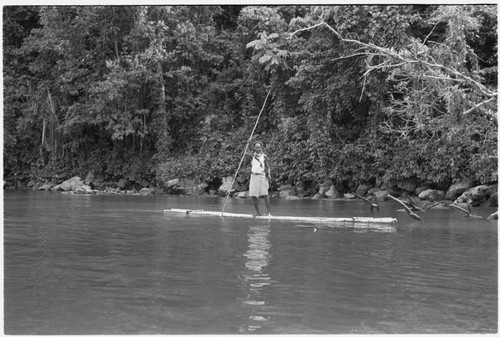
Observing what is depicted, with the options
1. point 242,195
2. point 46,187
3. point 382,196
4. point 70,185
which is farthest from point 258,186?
point 46,187

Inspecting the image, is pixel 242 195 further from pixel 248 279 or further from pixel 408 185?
pixel 248 279

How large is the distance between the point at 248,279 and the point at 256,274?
0.89 ft

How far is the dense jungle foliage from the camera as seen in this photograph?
19.7m

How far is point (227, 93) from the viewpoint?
2833 cm

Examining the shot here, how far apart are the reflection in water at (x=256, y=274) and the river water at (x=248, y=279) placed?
14mm

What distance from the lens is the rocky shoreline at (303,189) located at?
18.0m

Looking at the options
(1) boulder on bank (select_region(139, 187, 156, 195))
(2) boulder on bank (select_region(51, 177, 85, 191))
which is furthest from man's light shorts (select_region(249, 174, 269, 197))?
(2) boulder on bank (select_region(51, 177, 85, 191))

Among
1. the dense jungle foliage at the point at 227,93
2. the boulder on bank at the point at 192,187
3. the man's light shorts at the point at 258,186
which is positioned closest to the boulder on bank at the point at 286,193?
the dense jungle foliage at the point at 227,93

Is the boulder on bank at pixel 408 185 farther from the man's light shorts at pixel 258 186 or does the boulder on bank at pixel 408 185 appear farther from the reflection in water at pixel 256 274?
the reflection in water at pixel 256 274

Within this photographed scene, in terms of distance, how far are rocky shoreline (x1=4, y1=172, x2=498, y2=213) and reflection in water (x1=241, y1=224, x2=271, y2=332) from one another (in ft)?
20.9

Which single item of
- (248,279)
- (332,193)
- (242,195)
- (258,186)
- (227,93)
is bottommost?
(248,279)

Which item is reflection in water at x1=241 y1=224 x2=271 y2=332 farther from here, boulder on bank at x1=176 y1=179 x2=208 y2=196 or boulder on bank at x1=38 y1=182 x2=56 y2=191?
boulder on bank at x1=38 y1=182 x2=56 y2=191

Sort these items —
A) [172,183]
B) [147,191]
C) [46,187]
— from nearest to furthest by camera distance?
[172,183]
[147,191]
[46,187]

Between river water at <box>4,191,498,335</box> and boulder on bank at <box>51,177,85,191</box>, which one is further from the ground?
boulder on bank at <box>51,177,85,191</box>
